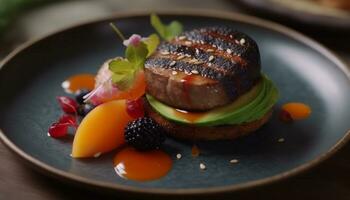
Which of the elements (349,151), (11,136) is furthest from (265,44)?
(11,136)

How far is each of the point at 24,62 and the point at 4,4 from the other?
920 millimetres

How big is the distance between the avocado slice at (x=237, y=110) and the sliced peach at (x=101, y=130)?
175 millimetres

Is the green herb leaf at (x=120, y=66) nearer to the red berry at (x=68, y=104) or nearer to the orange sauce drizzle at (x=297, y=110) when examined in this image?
the red berry at (x=68, y=104)

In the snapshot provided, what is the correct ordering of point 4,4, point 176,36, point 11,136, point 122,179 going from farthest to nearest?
1. point 4,4
2. point 176,36
3. point 11,136
4. point 122,179

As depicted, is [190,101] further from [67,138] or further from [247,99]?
[67,138]

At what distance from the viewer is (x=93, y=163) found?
2496 millimetres

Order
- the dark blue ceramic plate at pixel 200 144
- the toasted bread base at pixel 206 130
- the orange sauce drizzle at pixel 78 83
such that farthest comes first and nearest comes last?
1. the orange sauce drizzle at pixel 78 83
2. the toasted bread base at pixel 206 130
3. the dark blue ceramic plate at pixel 200 144

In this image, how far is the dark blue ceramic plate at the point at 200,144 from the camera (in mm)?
2406

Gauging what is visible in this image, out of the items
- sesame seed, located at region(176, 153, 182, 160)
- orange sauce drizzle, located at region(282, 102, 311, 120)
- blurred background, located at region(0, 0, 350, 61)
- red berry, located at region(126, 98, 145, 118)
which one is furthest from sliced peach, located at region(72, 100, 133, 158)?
blurred background, located at region(0, 0, 350, 61)

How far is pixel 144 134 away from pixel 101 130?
201mm

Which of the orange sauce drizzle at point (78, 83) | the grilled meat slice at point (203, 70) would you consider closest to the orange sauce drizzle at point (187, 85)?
the grilled meat slice at point (203, 70)

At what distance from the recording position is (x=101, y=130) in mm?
2605

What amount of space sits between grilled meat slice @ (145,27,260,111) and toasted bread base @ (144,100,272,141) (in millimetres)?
88

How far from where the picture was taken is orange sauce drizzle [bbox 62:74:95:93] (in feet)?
10.2
